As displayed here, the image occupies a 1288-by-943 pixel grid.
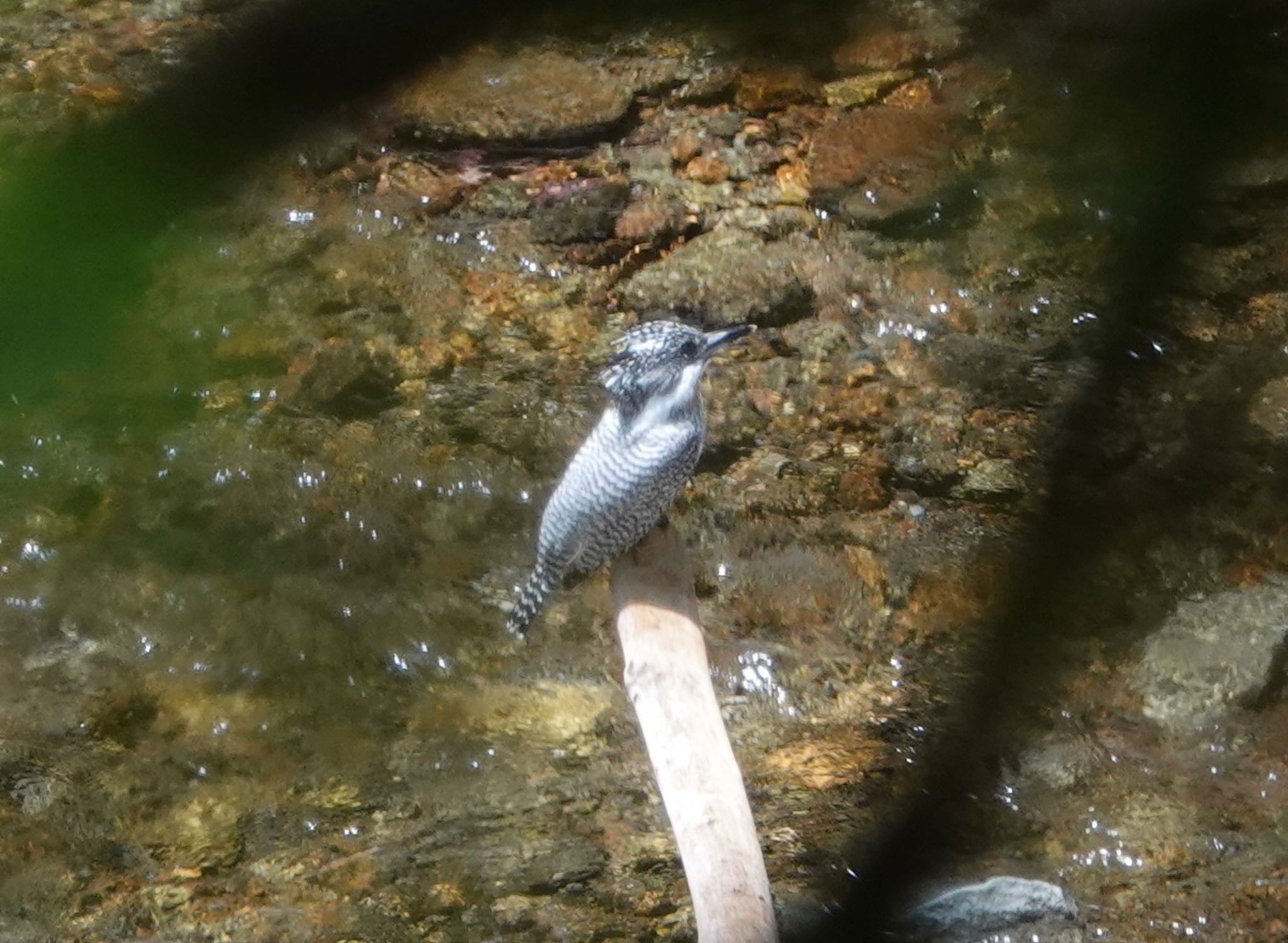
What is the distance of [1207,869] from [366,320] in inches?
128

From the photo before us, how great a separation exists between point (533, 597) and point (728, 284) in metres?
1.80

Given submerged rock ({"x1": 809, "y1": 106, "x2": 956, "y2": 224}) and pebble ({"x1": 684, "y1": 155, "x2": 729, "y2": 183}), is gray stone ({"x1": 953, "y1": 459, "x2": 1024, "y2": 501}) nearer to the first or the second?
submerged rock ({"x1": 809, "y1": 106, "x2": 956, "y2": 224})

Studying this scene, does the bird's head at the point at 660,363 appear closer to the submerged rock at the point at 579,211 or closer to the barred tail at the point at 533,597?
the barred tail at the point at 533,597

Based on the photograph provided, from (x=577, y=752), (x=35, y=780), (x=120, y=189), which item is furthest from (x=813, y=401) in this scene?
(x=120, y=189)

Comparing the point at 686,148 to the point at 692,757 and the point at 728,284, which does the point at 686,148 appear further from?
the point at 692,757

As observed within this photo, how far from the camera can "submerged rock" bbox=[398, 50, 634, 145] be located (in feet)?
17.6

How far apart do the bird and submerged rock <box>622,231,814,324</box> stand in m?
1.34

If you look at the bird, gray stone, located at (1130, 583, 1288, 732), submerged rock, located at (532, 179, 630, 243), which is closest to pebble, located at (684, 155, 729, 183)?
submerged rock, located at (532, 179, 630, 243)

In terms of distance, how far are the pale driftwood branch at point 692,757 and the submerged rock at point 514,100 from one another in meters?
3.05

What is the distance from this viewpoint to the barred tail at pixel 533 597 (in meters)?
3.36

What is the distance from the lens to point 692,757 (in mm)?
2354

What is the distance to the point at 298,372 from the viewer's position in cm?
453

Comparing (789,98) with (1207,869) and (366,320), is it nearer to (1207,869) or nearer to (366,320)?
(366,320)

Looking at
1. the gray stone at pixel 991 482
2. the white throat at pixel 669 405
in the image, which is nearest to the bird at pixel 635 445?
the white throat at pixel 669 405
